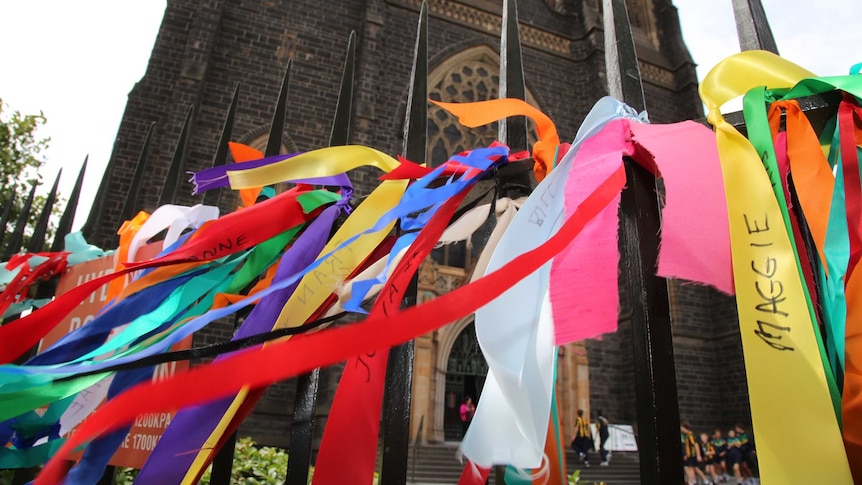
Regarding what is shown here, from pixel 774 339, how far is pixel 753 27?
0.90 meters

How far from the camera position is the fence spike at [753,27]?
125 centimetres

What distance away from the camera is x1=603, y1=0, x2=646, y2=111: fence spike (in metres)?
1.17

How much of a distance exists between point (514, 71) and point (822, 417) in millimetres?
1085

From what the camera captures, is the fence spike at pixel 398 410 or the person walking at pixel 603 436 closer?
the fence spike at pixel 398 410

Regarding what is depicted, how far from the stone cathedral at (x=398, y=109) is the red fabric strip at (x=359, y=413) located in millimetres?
7682

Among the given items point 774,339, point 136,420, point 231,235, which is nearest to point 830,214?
point 774,339

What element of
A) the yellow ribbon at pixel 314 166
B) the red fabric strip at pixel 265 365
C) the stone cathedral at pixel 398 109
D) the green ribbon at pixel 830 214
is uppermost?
the stone cathedral at pixel 398 109

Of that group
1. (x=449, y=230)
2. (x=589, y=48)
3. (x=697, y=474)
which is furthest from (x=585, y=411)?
(x=449, y=230)

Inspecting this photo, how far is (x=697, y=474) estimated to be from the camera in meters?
9.13

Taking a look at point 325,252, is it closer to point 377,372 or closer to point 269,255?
point 269,255

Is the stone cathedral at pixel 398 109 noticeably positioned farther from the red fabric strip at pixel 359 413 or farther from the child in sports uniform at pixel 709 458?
the red fabric strip at pixel 359 413

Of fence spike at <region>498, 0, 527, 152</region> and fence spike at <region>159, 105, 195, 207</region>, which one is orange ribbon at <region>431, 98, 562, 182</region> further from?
fence spike at <region>159, 105, 195, 207</region>

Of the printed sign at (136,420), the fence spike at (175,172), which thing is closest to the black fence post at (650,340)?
the printed sign at (136,420)

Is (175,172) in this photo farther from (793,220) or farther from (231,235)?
(793,220)
